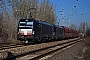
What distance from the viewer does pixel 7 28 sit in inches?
1480

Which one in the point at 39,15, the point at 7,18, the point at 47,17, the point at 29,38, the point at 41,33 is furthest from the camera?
the point at 47,17

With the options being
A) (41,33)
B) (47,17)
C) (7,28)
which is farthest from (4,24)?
(47,17)

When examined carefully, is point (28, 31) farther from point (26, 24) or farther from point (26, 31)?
point (26, 24)

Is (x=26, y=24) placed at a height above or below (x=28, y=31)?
above

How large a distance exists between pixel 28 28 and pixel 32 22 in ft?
3.22

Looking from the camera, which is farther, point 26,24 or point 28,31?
point 26,24

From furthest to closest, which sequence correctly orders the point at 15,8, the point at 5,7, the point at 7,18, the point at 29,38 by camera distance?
1. the point at 15,8
2. the point at 7,18
3. the point at 5,7
4. the point at 29,38

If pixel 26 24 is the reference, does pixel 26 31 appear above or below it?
below

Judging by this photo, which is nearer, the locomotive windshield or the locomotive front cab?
the locomotive front cab

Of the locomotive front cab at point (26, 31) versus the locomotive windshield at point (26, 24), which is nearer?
the locomotive front cab at point (26, 31)

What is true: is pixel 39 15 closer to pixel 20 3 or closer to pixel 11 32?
pixel 20 3

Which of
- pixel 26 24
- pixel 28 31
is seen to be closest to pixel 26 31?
pixel 28 31

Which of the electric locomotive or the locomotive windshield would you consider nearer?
the electric locomotive

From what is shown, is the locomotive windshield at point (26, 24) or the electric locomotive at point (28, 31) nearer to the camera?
the electric locomotive at point (28, 31)
